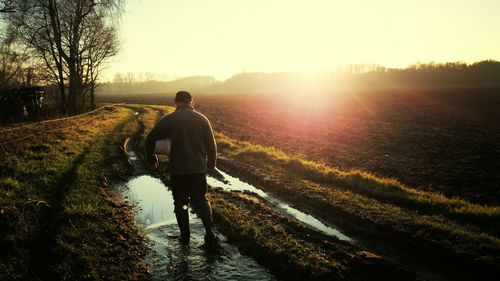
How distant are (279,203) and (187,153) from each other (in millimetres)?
4226

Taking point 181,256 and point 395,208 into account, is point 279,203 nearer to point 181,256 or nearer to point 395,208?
point 395,208

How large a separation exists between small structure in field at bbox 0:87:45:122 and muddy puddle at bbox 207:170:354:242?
14.3m

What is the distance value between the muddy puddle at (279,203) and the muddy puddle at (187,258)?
86.4 inches

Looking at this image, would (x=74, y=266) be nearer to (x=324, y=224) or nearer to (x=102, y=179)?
(x=324, y=224)

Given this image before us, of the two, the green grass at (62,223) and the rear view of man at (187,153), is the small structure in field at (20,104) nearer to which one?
the green grass at (62,223)

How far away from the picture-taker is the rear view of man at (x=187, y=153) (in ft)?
19.6

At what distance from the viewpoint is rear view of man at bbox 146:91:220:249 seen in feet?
19.6

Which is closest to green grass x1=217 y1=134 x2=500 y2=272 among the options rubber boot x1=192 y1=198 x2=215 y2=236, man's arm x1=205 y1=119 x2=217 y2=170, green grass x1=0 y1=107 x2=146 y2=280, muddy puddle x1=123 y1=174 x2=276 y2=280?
muddy puddle x1=123 y1=174 x2=276 y2=280

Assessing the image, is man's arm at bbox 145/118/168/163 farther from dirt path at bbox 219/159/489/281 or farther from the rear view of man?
dirt path at bbox 219/159/489/281

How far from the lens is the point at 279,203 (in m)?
9.55

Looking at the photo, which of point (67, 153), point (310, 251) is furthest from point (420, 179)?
point (67, 153)

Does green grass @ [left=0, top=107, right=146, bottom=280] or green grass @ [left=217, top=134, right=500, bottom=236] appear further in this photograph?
green grass @ [left=217, top=134, right=500, bottom=236]

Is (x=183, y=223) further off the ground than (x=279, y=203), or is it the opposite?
(x=183, y=223)

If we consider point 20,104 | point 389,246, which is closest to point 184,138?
point 389,246
